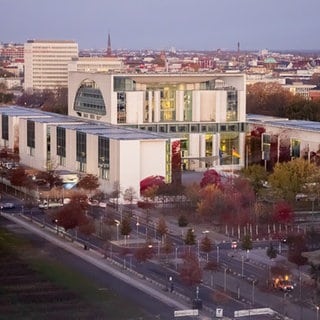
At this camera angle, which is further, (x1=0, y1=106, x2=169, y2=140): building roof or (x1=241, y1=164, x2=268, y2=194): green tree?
(x1=0, y1=106, x2=169, y2=140): building roof

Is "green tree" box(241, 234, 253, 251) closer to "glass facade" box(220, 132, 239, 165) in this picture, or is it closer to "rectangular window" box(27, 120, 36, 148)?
"glass facade" box(220, 132, 239, 165)

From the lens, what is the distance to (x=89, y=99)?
1363 centimetres

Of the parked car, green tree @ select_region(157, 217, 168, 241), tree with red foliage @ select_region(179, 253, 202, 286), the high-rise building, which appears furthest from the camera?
the high-rise building

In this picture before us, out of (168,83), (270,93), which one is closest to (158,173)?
(168,83)

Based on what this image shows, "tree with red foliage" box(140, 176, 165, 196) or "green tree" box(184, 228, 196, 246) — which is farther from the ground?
"tree with red foliage" box(140, 176, 165, 196)

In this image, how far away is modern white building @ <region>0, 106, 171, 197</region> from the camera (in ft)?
35.8

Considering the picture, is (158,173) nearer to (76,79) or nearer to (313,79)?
(76,79)

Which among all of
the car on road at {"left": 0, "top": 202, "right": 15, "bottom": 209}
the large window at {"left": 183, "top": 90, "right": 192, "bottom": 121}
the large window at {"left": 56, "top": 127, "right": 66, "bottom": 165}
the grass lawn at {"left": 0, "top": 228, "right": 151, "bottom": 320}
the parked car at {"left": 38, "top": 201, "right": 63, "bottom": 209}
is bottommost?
the car on road at {"left": 0, "top": 202, "right": 15, "bottom": 209}

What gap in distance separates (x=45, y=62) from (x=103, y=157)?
19296mm

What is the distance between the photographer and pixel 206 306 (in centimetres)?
637

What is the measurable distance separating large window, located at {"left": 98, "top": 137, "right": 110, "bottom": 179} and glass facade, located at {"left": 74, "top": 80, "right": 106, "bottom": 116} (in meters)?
1.83

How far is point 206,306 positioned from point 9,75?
1170 inches

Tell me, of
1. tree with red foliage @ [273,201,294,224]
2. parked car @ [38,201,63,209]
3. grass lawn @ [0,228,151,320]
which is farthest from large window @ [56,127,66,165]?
grass lawn @ [0,228,151,320]

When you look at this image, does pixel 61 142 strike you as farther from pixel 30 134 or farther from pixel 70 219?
pixel 70 219
